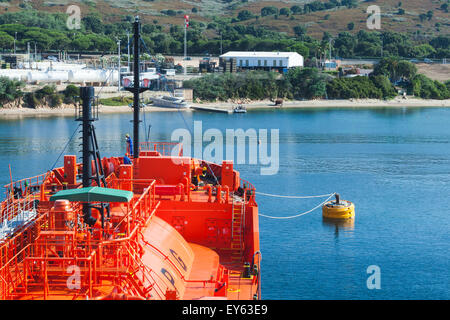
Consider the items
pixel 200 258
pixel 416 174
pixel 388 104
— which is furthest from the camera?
pixel 388 104

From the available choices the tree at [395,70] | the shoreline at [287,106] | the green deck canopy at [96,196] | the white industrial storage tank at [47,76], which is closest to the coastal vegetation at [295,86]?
the shoreline at [287,106]

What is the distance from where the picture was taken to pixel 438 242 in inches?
1608

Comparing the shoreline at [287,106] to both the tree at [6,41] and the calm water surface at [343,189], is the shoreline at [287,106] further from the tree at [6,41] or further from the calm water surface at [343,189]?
the tree at [6,41]

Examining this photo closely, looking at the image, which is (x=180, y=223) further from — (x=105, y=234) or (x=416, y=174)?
(x=416, y=174)

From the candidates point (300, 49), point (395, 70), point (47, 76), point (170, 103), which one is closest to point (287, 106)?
point (170, 103)

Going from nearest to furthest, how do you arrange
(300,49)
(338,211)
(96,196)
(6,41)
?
(96,196)
(338,211)
(6,41)
(300,49)

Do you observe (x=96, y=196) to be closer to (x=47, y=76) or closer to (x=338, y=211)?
(x=338, y=211)

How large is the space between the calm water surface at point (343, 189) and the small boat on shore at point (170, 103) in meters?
13.2

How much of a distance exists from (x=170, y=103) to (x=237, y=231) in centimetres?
10948

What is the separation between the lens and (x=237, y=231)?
28.1 meters

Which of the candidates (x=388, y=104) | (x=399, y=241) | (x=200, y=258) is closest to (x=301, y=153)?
(x=399, y=241)

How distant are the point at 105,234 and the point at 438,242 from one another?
26400 mm

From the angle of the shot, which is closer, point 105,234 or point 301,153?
point 105,234

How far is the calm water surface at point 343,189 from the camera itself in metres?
34.3
